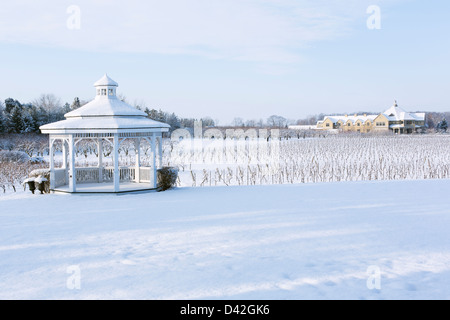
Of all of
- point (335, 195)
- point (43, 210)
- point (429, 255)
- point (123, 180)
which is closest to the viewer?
point (429, 255)

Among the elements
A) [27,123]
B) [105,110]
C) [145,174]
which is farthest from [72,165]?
[27,123]

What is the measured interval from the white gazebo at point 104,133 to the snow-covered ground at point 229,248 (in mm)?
2068

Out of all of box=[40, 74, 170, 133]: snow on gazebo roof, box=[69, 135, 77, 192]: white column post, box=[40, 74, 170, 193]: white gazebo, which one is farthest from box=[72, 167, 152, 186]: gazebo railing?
box=[40, 74, 170, 133]: snow on gazebo roof

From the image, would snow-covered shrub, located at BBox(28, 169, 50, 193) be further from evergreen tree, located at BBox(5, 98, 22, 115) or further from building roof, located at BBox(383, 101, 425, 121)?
building roof, located at BBox(383, 101, 425, 121)

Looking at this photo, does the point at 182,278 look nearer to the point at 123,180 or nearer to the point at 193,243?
the point at 193,243

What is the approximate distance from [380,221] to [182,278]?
562 centimetres

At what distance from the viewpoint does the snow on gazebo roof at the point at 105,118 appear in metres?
13.9

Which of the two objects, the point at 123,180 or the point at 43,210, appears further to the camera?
the point at 123,180

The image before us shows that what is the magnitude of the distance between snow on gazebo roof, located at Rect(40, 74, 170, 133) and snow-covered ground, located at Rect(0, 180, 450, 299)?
2.88 meters

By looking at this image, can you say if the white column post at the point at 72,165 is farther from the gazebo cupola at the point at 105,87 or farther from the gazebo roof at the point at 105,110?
the gazebo cupola at the point at 105,87

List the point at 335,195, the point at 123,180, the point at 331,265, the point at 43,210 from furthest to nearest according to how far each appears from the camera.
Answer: the point at 123,180 < the point at 335,195 < the point at 43,210 < the point at 331,265

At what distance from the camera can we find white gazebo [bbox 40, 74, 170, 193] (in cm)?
1394

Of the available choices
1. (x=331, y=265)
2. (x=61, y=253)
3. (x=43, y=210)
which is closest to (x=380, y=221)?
(x=331, y=265)

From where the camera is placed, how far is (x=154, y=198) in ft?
43.7
